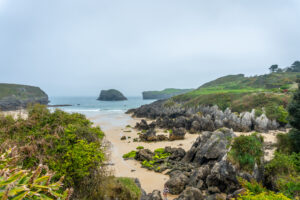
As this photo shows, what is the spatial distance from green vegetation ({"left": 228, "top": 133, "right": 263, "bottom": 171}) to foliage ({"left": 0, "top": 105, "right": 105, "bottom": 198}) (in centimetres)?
726

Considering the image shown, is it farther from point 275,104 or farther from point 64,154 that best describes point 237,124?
point 64,154

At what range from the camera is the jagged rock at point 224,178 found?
8.55 metres

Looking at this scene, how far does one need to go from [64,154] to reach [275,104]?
39.6 metres

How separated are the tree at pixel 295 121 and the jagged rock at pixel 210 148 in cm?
391

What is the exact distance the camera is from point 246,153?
29.8 ft

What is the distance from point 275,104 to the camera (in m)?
33.3

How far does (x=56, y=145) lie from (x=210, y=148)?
10.6 m

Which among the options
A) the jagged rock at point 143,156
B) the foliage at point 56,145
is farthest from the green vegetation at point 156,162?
the foliage at point 56,145

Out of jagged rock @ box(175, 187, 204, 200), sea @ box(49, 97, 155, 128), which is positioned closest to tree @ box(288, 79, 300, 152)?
jagged rock @ box(175, 187, 204, 200)

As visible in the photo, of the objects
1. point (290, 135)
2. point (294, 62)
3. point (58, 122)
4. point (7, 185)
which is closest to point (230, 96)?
point (290, 135)

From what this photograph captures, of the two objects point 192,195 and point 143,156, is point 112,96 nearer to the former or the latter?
point 143,156

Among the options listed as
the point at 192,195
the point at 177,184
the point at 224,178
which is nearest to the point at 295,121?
the point at 224,178

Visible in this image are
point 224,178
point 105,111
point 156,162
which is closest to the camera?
point 224,178

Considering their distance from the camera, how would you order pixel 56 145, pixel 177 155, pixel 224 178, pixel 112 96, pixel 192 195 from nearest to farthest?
pixel 56 145 → pixel 192 195 → pixel 224 178 → pixel 177 155 → pixel 112 96
